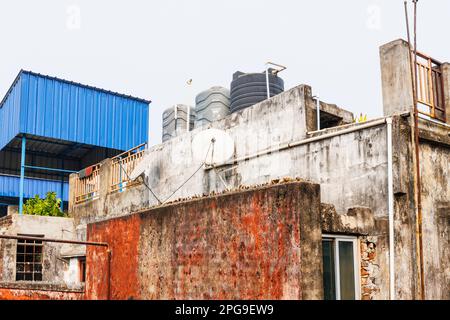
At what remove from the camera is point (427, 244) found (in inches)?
336

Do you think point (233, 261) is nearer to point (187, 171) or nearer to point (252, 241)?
point (252, 241)

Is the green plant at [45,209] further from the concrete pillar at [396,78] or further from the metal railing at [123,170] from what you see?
the concrete pillar at [396,78]

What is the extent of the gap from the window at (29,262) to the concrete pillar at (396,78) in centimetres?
1204

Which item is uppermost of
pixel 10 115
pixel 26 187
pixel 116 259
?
pixel 10 115

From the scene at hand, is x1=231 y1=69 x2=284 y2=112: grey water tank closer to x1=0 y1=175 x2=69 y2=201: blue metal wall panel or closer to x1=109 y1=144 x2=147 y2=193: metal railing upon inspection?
x1=109 y1=144 x2=147 y2=193: metal railing

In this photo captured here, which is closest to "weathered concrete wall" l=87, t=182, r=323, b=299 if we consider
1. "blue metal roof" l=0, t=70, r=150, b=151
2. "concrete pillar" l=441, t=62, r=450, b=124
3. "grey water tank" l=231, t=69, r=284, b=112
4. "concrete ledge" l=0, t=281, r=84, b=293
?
"concrete ledge" l=0, t=281, r=84, b=293

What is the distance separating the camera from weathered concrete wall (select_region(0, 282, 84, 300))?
11625mm

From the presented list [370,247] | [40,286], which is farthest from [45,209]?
[370,247]

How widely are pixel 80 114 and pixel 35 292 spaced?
1374 cm

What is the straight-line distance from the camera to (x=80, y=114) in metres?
24.6

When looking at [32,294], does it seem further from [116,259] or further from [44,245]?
[44,245]

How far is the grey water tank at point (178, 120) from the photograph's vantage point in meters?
16.6

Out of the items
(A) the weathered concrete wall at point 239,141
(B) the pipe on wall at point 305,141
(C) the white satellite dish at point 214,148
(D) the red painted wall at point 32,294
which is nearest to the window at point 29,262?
(A) the weathered concrete wall at point 239,141

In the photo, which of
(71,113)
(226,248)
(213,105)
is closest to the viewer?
(226,248)
